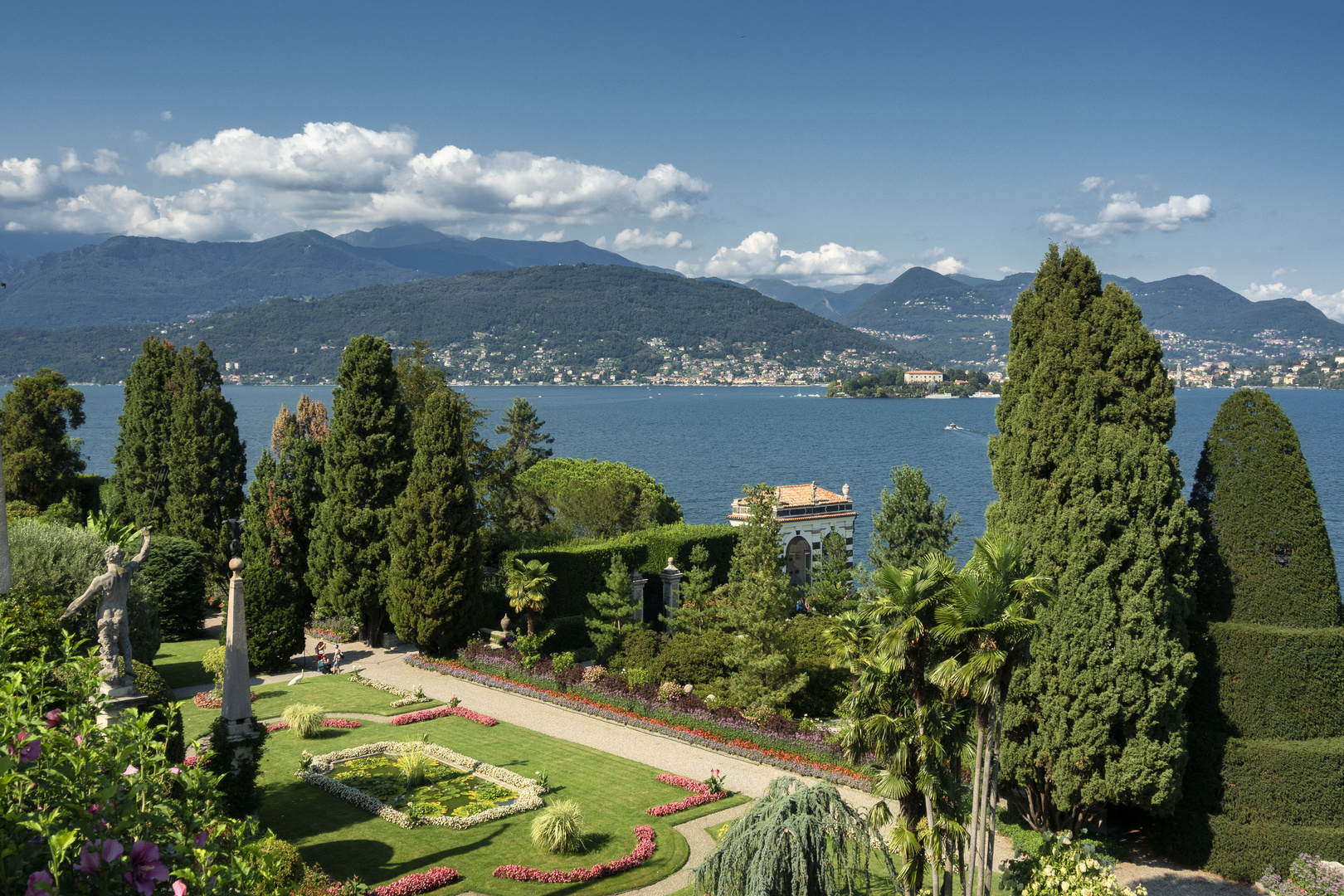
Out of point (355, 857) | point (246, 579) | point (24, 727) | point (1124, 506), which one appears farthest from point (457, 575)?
point (24, 727)

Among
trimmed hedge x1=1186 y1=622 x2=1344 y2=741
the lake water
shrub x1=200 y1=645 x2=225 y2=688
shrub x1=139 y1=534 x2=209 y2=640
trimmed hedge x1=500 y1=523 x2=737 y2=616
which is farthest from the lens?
the lake water

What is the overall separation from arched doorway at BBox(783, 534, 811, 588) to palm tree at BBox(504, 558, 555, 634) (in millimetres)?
16146

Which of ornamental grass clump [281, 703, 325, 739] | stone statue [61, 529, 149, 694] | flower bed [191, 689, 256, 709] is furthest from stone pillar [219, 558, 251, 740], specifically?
flower bed [191, 689, 256, 709]

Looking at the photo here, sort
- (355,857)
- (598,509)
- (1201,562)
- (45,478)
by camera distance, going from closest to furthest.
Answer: (355,857) → (1201,562) → (45,478) → (598,509)

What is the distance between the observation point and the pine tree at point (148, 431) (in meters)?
37.2

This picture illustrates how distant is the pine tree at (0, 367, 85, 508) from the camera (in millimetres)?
40750

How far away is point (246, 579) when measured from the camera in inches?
1088

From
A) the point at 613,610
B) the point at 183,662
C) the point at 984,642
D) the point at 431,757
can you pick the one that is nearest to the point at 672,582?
the point at 613,610

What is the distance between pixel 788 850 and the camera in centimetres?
1169

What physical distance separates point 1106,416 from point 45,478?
145 feet

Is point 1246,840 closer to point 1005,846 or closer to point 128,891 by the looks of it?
point 1005,846

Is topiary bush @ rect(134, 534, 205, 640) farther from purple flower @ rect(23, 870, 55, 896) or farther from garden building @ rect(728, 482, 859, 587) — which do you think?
purple flower @ rect(23, 870, 55, 896)

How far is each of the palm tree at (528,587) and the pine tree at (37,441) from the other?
85.3 feet

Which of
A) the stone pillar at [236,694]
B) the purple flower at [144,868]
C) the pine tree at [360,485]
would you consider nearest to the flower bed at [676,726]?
the pine tree at [360,485]
